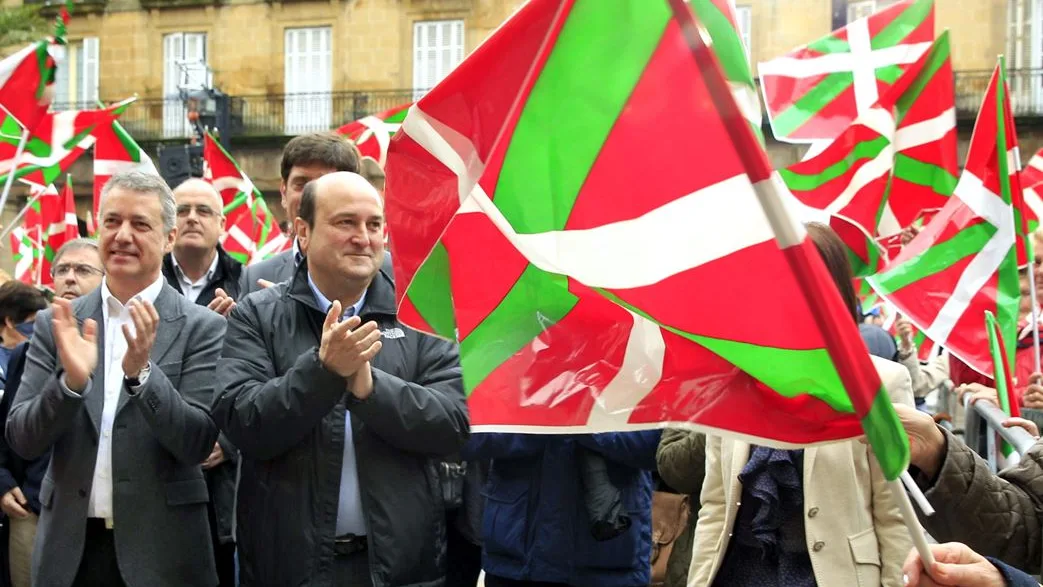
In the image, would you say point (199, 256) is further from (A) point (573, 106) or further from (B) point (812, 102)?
(B) point (812, 102)

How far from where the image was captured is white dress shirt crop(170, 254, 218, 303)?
5711 mm

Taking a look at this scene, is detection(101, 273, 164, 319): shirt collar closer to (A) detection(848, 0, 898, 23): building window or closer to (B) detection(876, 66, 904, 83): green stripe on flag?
(B) detection(876, 66, 904, 83): green stripe on flag

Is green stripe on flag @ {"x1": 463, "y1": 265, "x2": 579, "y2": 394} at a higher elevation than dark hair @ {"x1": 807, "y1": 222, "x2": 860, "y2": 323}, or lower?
lower

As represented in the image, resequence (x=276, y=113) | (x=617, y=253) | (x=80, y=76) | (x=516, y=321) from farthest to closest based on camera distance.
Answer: (x=80, y=76) → (x=276, y=113) → (x=516, y=321) → (x=617, y=253)

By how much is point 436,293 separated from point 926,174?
197 inches

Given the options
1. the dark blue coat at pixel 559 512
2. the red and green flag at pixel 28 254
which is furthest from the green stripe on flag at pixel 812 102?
the red and green flag at pixel 28 254

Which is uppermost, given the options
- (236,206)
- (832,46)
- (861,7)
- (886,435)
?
(861,7)

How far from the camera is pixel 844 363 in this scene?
2.06 metres

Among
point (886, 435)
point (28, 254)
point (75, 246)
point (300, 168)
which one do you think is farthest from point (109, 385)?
point (28, 254)

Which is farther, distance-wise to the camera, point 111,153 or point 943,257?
point 111,153

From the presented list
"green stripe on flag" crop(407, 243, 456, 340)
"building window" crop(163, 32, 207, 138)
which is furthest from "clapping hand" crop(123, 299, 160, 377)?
"building window" crop(163, 32, 207, 138)

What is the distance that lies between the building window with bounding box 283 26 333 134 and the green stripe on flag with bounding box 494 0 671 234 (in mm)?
32083

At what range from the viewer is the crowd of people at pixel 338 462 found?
3.58 metres

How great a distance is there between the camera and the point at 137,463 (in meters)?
4.23
